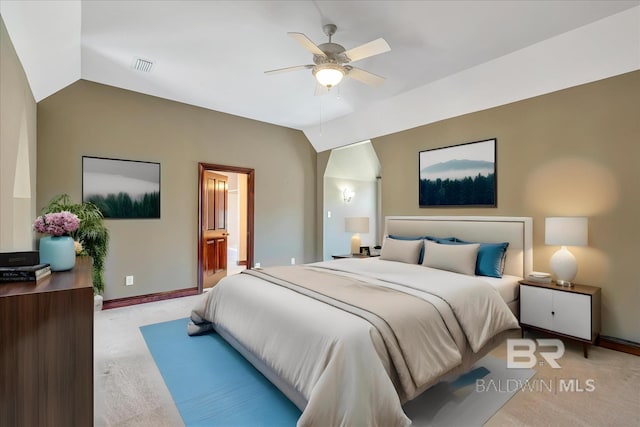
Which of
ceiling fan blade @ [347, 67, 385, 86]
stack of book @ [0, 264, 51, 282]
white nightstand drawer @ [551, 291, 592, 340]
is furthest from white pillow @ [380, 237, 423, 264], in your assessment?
stack of book @ [0, 264, 51, 282]

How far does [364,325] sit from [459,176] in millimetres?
2967

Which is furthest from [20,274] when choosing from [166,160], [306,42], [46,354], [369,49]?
[166,160]

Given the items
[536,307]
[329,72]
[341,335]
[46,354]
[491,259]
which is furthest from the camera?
[491,259]

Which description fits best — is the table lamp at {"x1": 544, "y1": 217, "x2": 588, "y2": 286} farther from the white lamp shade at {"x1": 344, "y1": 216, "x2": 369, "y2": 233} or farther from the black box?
the black box

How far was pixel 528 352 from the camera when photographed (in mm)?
2867

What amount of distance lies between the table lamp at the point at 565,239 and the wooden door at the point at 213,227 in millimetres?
4472

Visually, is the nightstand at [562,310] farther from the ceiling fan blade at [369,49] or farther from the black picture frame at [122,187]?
the black picture frame at [122,187]

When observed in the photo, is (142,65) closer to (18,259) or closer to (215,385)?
(18,259)

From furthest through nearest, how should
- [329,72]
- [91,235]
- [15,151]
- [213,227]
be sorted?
[213,227] → [91,235] → [329,72] → [15,151]

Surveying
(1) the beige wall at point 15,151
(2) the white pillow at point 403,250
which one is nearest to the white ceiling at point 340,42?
(1) the beige wall at point 15,151

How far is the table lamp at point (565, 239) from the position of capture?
111 inches

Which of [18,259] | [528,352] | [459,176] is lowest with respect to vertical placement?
[528,352]

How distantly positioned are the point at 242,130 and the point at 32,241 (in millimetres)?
3154

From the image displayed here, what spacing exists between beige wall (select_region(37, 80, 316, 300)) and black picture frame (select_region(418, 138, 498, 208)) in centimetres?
257
